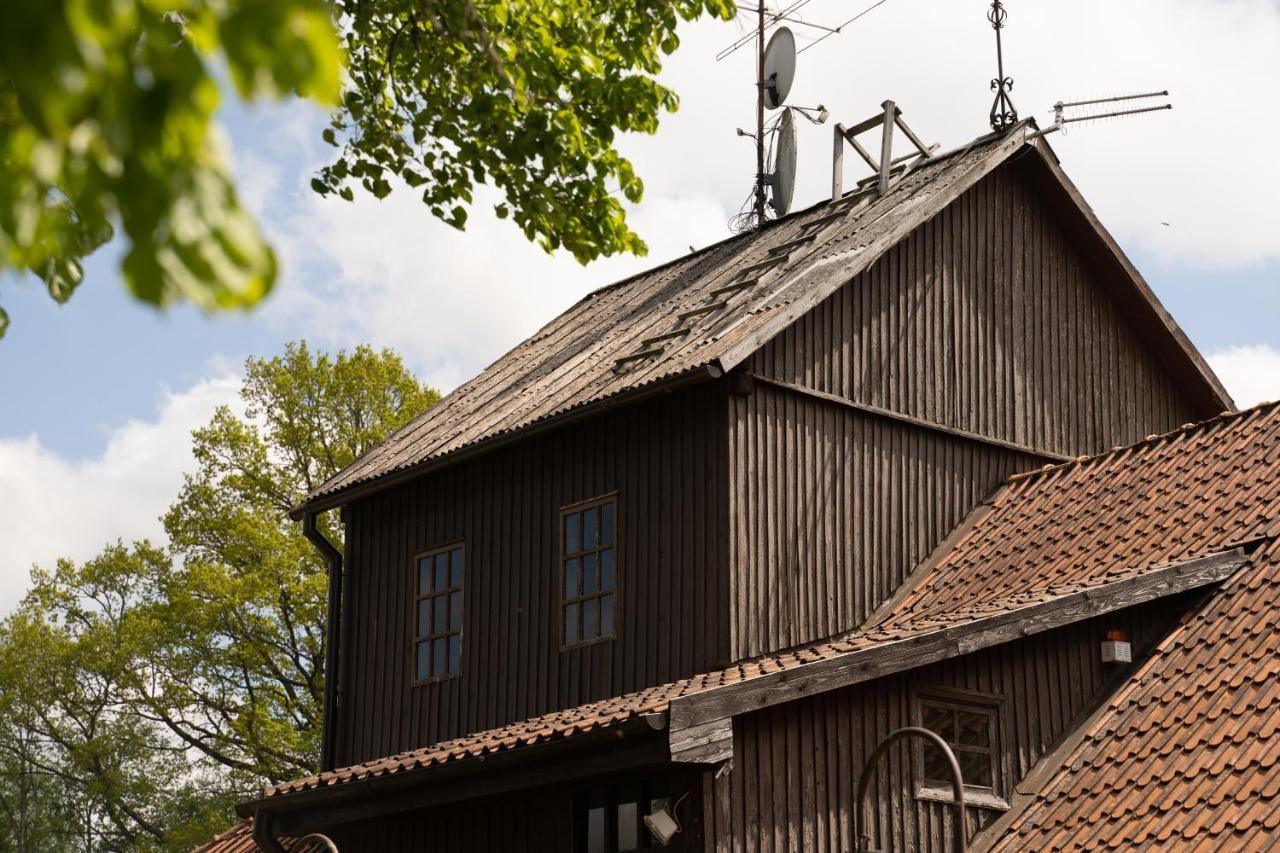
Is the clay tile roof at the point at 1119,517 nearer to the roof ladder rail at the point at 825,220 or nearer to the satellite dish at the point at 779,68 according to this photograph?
the roof ladder rail at the point at 825,220

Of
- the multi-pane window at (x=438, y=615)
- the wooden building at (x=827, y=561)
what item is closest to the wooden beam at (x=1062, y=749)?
the wooden building at (x=827, y=561)

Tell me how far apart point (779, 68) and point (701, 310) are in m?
5.23

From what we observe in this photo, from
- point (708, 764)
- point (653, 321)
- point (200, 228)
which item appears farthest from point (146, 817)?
point (200, 228)

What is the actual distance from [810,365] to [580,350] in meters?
4.09

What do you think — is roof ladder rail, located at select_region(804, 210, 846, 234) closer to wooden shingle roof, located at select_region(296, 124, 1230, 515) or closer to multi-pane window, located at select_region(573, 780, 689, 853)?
wooden shingle roof, located at select_region(296, 124, 1230, 515)

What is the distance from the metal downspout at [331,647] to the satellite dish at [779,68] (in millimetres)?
7389

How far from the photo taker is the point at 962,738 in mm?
12875

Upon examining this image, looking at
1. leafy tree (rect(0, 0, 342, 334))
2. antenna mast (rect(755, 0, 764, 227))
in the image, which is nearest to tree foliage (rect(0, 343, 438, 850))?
antenna mast (rect(755, 0, 764, 227))

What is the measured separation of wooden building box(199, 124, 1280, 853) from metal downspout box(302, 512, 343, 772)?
0.19ft

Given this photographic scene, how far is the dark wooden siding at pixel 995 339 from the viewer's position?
621 inches

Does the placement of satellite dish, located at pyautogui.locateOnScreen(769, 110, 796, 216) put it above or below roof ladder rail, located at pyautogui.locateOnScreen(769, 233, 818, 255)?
above

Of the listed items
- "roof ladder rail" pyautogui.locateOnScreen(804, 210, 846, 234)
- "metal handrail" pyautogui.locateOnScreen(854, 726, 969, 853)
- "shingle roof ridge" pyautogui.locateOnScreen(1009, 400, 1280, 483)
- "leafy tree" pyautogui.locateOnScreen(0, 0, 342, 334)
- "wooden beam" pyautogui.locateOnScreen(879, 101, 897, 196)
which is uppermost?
"wooden beam" pyautogui.locateOnScreen(879, 101, 897, 196)

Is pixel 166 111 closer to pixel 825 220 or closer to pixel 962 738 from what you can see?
pixel 962 738

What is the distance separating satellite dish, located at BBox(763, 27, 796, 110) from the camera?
67.2ft
